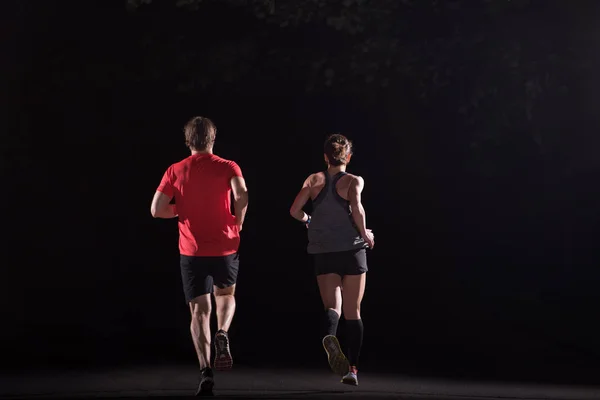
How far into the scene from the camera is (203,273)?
27.1 ft

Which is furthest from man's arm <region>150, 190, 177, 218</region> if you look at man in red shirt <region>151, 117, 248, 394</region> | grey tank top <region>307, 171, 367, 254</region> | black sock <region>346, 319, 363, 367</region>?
black sock <region>346, 319, 363, 367</region>

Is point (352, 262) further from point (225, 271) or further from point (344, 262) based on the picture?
point (225, 271)

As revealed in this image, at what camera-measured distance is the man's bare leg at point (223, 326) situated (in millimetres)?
8102

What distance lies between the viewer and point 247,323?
13289 mm

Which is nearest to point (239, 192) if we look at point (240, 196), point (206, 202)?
point (240, 196)

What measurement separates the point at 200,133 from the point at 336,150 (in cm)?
105

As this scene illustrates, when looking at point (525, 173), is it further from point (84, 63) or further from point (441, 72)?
point (84, 63)

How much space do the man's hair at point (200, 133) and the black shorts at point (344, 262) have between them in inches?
48.5

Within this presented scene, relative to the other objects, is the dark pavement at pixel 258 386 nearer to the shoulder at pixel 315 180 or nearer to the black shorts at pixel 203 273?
the black shorts at pixel 203 273

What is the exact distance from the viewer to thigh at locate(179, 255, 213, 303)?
8258 mm

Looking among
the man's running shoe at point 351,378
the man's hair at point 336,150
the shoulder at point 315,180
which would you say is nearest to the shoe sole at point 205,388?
the man's running shoe at point 351,378

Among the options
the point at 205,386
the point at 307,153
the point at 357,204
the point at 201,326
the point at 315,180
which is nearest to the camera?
the point at 205,386

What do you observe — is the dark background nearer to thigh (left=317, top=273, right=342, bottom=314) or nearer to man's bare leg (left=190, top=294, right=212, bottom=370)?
thigh (left=317, top=273, right=342, bottom=314)

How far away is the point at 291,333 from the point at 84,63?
16.4 ft
